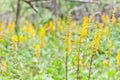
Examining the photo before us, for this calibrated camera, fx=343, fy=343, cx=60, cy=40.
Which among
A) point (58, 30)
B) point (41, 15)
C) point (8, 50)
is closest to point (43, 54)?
point (8, 50)

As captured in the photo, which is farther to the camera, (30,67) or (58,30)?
(58,30)

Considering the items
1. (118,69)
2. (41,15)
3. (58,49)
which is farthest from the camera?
(41,15)

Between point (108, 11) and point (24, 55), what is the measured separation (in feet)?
12.8

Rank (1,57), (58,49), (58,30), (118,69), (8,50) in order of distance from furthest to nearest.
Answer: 1. (58,30)
2. (58,49)
3. (8,50)
4. (1,57)
5. (118,69)

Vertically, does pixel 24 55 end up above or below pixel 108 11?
below

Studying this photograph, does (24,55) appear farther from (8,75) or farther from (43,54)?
(8,75)

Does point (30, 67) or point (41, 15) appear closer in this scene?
point (30, 67)

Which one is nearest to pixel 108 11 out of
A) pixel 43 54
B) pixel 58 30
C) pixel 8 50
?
pixel 58 30

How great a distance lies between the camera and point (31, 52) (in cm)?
743

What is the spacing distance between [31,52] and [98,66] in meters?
1.72

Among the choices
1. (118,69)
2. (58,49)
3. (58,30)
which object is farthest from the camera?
(58,30)

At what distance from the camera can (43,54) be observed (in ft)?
24.2

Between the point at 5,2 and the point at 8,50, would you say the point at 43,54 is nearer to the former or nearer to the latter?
the point at 8,50

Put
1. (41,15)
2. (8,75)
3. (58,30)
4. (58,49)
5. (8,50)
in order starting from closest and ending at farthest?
(8,75), (8,50), (58,49), (58,30), (41,15)
